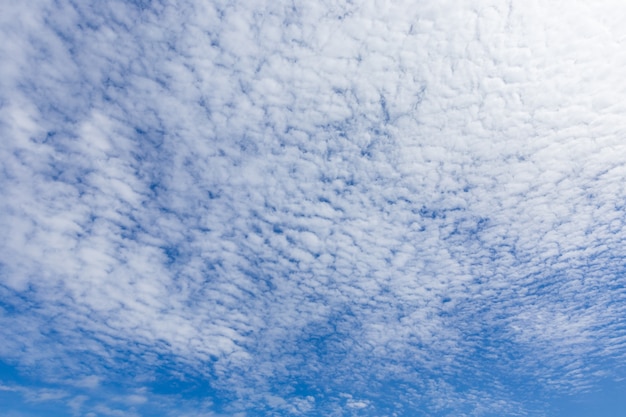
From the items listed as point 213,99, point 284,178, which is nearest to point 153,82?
point 213,99

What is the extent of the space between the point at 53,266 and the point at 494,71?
14573 millimetres

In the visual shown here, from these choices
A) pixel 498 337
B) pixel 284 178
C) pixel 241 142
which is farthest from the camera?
pixel 498 337

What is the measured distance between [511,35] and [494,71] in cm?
77

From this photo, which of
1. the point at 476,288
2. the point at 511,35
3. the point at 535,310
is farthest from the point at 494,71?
the point at 535,310

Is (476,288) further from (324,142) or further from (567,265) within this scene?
(324,142)

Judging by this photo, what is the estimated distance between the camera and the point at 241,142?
9.17m

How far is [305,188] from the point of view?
10508 millimetres

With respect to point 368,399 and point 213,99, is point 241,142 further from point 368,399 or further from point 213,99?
point 368,399

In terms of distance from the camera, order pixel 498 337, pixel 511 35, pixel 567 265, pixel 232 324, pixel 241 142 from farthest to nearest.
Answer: pixel 498 337, pixel 232 324, pixel 567 265, pixel 241 142, pixel 511 35

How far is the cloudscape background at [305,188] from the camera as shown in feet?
23.7

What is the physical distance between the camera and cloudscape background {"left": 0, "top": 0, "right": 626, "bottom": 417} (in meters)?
7.22

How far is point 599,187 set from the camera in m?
10.8

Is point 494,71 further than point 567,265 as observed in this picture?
No

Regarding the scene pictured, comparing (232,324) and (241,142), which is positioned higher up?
(241,142)
